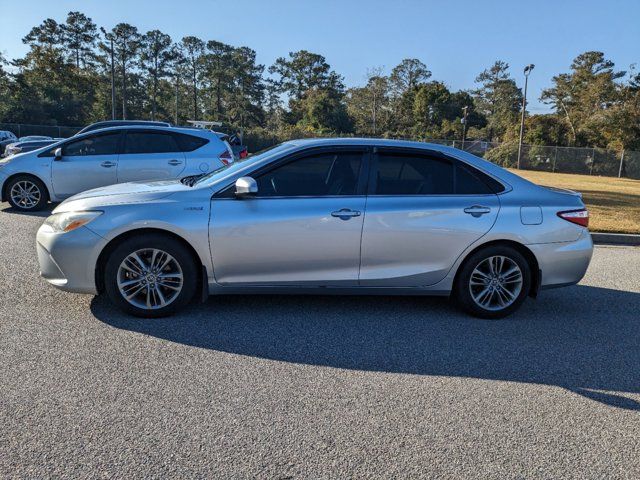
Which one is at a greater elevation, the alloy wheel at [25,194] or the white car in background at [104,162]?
the white car in background at [104,162]

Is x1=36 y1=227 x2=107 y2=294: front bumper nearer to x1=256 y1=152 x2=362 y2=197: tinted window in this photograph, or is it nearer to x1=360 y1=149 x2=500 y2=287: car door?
x1=256 y1=152 x2=362 y2=197: tinted window

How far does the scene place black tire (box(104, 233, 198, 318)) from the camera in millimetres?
4605

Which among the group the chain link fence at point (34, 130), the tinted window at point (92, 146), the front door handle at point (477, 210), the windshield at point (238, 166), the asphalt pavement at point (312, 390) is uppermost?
the chain link fence at point (34, 130)

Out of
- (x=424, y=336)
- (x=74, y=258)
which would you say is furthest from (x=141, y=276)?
(x=424, y=336)

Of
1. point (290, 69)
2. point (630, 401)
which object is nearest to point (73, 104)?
point (290, 69)

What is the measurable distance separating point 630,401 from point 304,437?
223 centimetres

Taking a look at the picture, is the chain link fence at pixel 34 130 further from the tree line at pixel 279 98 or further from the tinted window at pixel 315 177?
the tinted window at pixel 315 177

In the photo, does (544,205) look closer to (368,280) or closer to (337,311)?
(368,280)

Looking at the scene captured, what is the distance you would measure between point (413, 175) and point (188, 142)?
6.18 metres

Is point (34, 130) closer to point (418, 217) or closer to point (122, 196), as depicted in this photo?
point (122, 196)

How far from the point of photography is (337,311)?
514cm

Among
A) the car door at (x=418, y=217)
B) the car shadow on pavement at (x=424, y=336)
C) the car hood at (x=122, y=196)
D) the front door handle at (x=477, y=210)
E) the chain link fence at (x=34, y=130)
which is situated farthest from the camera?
the chain link fence at (x=34, y=130)

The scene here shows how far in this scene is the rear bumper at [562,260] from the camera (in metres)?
5.03

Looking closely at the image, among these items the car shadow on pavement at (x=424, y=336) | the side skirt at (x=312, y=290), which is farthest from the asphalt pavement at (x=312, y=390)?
the side skirt at (x=312, y=290)
